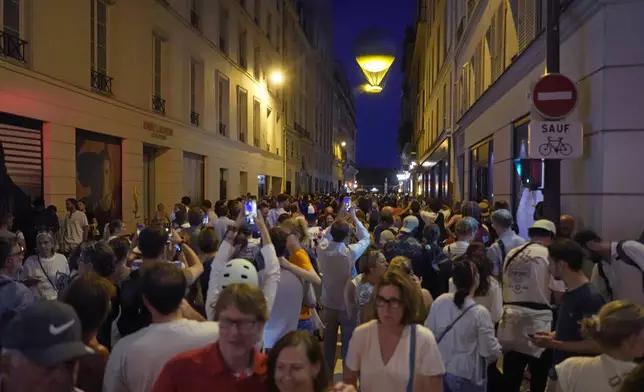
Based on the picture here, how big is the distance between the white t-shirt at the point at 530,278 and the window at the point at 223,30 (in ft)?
74.2

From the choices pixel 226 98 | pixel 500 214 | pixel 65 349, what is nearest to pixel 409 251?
pixel 500 214

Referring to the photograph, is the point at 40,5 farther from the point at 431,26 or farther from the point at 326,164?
the point at 326,164

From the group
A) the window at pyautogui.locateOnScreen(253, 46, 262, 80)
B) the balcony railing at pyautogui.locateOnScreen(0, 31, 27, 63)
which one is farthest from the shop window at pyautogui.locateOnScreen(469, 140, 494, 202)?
the window at pyautogui.locateOnScreen(253, 46, 262, 80)

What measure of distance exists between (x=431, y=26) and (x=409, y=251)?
3155cm

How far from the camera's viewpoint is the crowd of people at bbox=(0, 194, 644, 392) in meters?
2.63

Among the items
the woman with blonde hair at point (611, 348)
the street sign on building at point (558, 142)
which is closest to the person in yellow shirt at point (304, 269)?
the woman with blonde hair at point (611, 348)

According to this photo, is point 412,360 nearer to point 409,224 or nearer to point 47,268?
point 409,224

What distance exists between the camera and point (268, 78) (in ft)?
117

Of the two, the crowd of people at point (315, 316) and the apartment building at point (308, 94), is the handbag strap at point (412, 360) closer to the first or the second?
the crowd of people at point (315, 316)

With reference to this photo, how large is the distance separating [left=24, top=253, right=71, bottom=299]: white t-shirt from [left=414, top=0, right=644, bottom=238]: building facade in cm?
558

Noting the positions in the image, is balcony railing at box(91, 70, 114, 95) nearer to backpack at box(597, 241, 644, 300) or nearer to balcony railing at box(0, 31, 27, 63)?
balcony railing at box(0, 31, 27, 63)

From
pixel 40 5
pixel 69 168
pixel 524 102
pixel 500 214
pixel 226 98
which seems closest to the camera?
pixel 500 214

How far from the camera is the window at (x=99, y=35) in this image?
1525cm

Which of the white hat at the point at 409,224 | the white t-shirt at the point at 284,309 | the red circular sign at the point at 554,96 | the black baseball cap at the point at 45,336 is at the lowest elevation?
the white t-shirt at the point at 284,309
